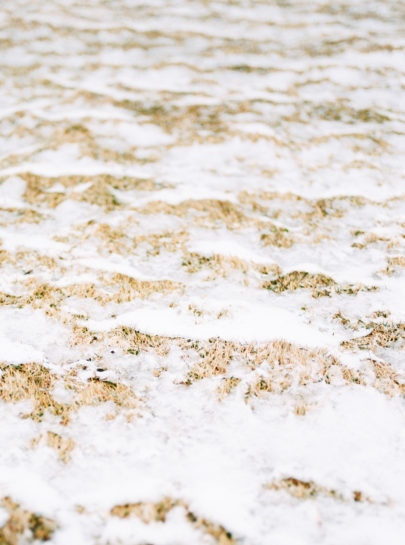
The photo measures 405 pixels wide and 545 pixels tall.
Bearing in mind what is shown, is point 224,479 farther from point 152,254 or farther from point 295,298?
point 152,254

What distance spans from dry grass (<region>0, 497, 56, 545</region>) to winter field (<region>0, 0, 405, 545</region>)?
0.01 m

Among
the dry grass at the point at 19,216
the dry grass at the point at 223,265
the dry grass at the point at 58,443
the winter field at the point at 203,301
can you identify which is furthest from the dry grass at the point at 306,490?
the dry grass at the point at 19,216

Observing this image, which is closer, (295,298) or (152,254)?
(295,298)

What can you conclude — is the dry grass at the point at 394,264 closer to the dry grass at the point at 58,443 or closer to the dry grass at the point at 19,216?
the dry grass at the point at 58,443

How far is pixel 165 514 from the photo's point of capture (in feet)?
8.55

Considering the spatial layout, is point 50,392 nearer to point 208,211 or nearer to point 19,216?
point 19,216

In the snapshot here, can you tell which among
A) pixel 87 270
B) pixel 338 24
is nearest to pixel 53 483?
pixel 87 270

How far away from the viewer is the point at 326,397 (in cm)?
342

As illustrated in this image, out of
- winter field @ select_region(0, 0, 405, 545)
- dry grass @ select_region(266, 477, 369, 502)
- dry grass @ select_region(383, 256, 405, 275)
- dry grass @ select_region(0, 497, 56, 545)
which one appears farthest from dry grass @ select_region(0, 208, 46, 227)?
dry grass @ select_region(266, 477, 369, 502)

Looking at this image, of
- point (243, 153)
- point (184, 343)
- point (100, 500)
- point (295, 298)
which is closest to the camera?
point (100, 500)

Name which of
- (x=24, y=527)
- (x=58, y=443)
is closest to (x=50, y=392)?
(x=58, y=443)

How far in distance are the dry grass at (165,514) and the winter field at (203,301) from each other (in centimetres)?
1

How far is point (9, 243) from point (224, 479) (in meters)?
3.85

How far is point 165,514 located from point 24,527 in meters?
0.78
